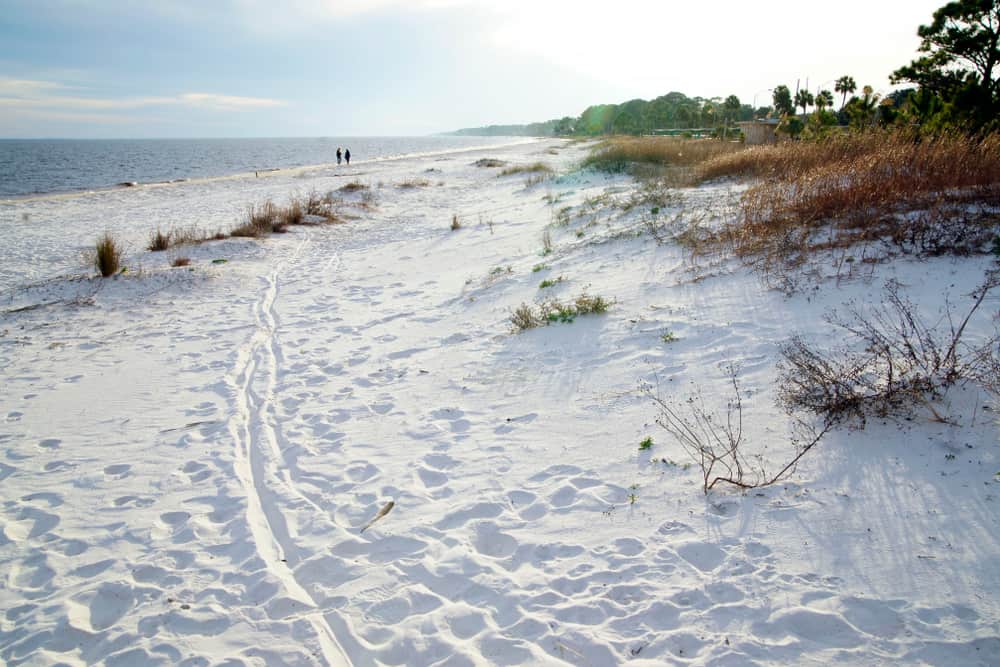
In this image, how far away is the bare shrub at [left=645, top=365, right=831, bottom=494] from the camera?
11.0 feet

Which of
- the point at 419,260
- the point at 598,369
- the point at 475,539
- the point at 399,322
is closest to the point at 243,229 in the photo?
the point at 419,260

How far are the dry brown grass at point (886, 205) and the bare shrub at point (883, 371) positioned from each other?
5.65 ft

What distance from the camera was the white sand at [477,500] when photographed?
2559mm

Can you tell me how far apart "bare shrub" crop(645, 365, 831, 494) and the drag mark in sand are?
2.43m

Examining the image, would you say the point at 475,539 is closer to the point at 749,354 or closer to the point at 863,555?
the point at 863,555

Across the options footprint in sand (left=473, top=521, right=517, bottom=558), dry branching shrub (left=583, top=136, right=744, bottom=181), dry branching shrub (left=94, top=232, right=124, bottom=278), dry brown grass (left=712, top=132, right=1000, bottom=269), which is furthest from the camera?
dry branching shrub (left=583, top=136, right=744, bottom=181)

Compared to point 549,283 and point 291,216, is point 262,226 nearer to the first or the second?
point 291,216

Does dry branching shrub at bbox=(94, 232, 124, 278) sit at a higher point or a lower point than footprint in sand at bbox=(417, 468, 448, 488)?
higher

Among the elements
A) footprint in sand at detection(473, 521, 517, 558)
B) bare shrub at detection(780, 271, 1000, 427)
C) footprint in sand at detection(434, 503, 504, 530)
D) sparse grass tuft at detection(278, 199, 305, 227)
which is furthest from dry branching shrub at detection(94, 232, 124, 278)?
bare shrub at detection(780, 271, 1000, 427)

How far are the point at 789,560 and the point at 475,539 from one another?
1.74 meters

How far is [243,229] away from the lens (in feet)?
44.4

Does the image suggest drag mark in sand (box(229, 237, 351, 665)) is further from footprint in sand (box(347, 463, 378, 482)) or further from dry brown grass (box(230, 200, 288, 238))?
dry brown grass (box(230, 200, 288, 238))

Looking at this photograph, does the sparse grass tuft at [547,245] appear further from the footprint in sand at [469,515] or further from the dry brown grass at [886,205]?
the footprint in sand at [469,515]

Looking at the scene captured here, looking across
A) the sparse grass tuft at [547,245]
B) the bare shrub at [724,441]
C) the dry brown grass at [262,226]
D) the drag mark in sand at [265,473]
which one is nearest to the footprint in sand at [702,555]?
the bare shrub at [724,441]
